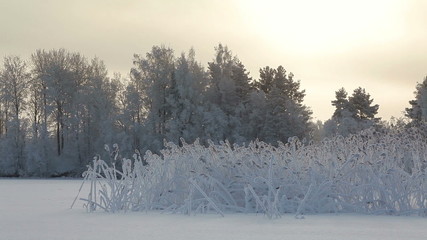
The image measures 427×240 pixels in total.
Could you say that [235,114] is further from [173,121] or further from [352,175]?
[352,175]

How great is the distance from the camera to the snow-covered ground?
19.4 ft

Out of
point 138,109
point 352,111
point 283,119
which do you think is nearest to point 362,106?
point 352,111

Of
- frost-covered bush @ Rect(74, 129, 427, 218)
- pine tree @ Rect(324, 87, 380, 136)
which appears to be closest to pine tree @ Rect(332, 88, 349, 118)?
pine tree @ Rect(324, 87, 380, 136)

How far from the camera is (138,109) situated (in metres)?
48.5

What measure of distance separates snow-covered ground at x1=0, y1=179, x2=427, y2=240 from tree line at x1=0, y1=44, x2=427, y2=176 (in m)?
35.0

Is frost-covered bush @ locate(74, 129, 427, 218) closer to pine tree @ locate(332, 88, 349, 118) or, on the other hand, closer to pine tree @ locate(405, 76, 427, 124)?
pine tree @ locate(405, 76, 427, 124)

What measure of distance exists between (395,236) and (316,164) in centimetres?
324

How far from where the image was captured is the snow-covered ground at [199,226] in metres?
5.90

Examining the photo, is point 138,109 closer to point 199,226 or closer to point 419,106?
point 419,106

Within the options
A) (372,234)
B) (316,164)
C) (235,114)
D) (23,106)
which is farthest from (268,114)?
(372,234)

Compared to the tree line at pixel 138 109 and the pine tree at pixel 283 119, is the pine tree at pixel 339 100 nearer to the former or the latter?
the tree line at pixel 138 109

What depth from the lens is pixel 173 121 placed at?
144ft

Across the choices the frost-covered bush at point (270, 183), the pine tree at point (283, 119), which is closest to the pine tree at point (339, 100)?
the pine tree at point (283, 119)

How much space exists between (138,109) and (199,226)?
42.2 metres
